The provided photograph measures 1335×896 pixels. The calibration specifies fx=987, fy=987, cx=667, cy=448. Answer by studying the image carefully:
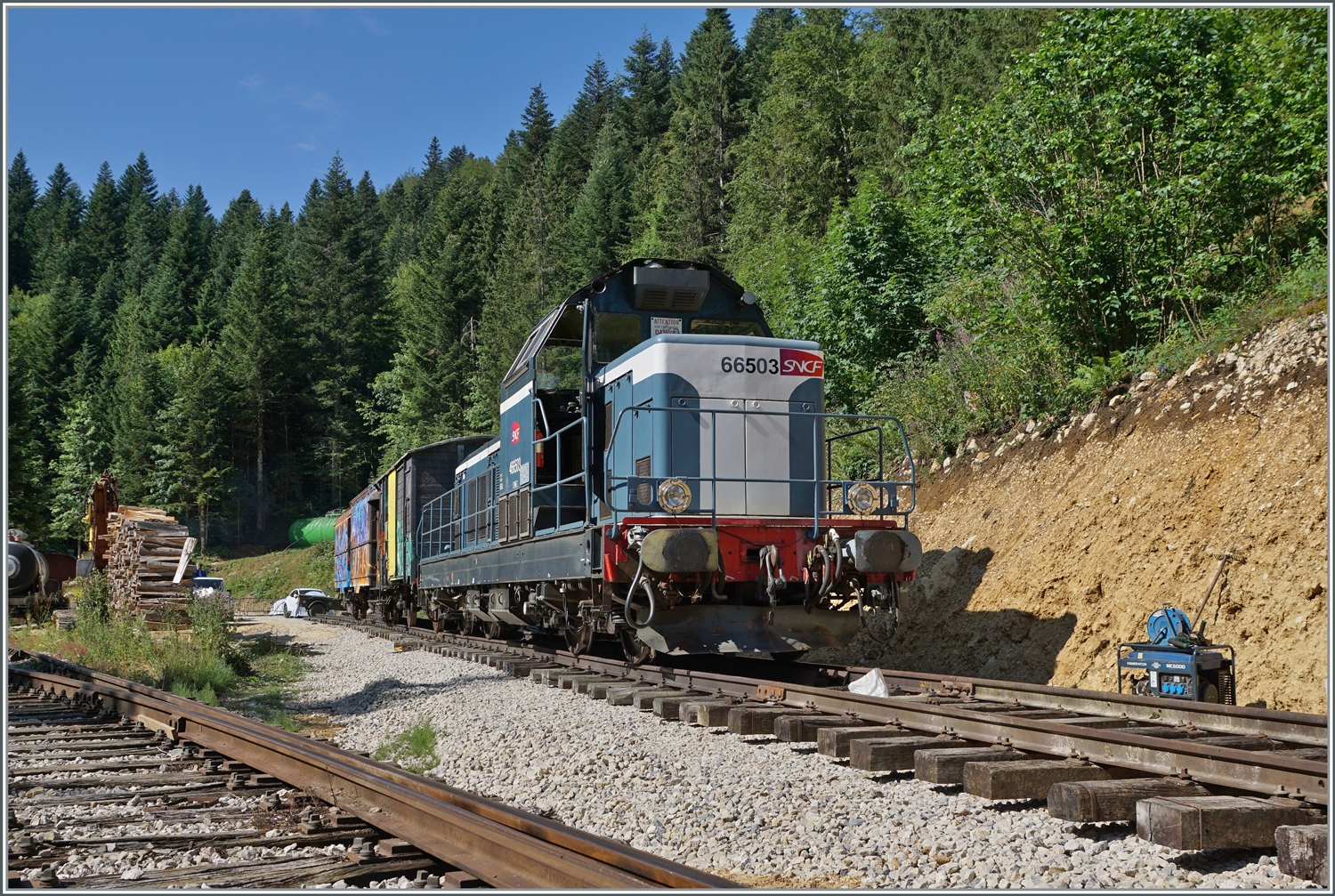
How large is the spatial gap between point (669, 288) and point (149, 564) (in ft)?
35.4

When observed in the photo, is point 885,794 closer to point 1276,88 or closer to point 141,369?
point 1276,88

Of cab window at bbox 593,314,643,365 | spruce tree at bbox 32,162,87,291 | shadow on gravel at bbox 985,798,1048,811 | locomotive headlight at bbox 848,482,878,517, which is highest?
spruce tree at bbox 32,162,87,291

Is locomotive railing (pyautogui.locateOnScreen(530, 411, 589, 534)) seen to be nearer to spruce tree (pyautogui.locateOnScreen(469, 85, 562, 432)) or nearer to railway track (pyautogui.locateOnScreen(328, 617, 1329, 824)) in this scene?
railway track (pyautogui.locateOnScreen(328, 617, 1329, 824))

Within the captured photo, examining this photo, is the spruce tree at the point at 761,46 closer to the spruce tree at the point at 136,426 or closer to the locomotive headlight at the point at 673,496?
the locomotive headlight at the point at 673,496

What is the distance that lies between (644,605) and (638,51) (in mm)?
67334

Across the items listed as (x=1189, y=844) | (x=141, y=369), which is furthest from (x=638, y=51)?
(x=1189, y=844)

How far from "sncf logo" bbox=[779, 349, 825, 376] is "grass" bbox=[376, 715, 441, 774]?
180 inches

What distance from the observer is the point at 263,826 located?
398 centimetres

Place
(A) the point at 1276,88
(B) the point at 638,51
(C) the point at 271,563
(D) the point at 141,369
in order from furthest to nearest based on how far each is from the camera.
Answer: (B) the point at 638,51 → (D) the point at 141,369 → (C) the point at 271,563 → (A) the point at 1276,88

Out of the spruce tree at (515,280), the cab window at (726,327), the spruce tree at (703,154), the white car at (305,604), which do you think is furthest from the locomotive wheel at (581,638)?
the spruce tree at (515,280)

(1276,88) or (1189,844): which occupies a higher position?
(1276,88)

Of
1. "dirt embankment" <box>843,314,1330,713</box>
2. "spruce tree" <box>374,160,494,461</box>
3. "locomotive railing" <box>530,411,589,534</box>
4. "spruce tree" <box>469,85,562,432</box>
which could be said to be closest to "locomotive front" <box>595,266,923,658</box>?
"locomotive railing" <box>530,411,589,534</box>

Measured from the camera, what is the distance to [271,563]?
52.7 metres

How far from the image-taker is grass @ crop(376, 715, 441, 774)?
6.25 m
